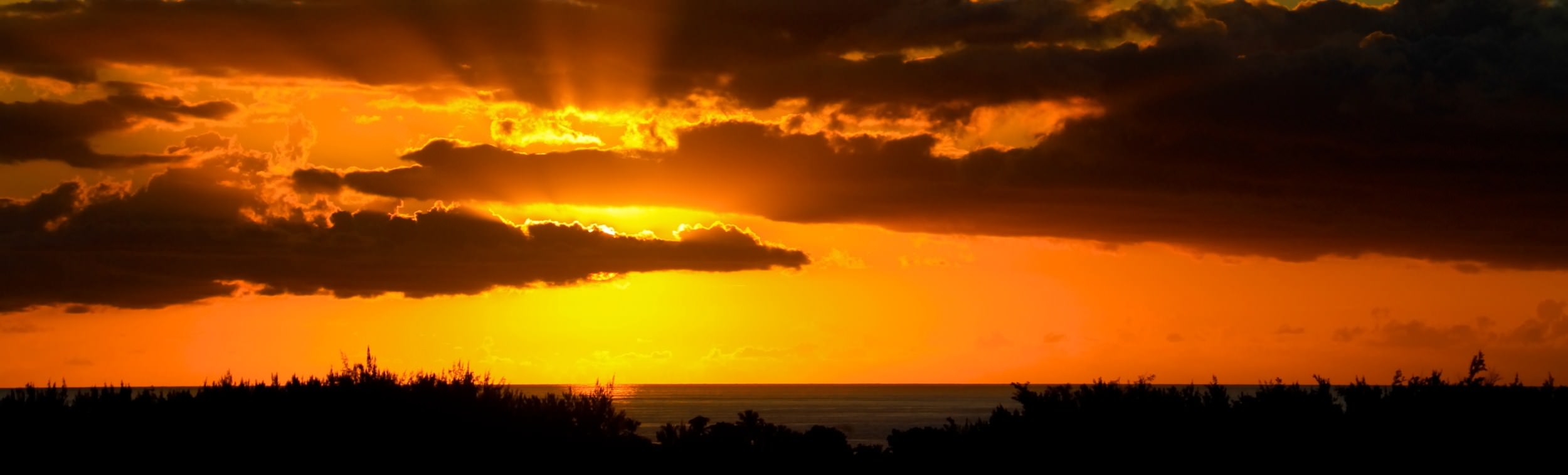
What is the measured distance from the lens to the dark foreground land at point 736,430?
23.2 m

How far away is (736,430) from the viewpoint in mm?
26391

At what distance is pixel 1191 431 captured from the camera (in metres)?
26.0

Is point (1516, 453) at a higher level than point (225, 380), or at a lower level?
lower

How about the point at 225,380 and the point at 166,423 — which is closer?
the point at 166,423

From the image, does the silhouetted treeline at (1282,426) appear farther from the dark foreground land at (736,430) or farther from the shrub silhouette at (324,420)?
the shrub silhouette at (324,420)

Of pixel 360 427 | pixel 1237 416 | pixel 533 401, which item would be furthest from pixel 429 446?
pixel 1237 416

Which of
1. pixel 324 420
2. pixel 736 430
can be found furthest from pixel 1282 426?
pixel 324 420

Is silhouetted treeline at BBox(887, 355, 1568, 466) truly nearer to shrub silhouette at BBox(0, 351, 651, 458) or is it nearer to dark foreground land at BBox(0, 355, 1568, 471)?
dark foreground land at BBox(0, 355, 1568, 471)

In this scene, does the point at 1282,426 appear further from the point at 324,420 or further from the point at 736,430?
the point at 324,420

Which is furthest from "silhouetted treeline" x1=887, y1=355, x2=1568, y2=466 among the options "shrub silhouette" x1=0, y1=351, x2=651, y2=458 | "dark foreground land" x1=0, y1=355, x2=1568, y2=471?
"shrub silhouette" x1=0, y1=351, x2=651, y2=458

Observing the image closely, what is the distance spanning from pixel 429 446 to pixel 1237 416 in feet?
48.6

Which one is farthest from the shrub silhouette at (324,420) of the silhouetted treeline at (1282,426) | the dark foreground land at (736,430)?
the silhouetted treeline at (1282,426)

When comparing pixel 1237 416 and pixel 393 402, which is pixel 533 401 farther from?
pixel 1237 416

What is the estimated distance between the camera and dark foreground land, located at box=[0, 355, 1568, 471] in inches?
915
